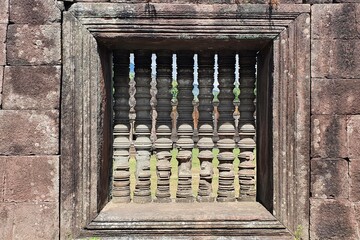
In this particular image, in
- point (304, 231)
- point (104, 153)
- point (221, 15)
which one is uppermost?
point (221, 15)

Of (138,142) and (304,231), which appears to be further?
(138,142)

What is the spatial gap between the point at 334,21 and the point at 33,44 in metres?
3.02

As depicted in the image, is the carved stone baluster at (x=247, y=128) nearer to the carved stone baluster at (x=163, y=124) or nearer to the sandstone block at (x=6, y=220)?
the carved stone baluster at (x=163, y=124)

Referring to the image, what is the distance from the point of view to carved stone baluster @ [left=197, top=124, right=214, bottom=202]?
3.63 m

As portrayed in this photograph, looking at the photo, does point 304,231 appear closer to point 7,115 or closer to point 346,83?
point 346,83

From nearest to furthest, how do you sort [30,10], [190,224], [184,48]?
[30,10], [190,224], [184,48]

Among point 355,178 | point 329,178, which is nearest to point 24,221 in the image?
point 329,178

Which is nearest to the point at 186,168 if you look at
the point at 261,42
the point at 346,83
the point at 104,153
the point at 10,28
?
the point at 104,153

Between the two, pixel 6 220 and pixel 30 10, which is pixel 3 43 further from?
pixel 6 220

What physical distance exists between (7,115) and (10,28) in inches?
34.1

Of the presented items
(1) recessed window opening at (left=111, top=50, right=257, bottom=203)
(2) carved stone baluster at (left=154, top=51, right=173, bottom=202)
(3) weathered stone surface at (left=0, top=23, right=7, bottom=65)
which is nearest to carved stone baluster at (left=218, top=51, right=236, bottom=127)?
(1) recessed window opening at (left=111, top=50, right=257, bottom=203)

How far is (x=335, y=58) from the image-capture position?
3.22 m

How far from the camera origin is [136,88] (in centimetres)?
362

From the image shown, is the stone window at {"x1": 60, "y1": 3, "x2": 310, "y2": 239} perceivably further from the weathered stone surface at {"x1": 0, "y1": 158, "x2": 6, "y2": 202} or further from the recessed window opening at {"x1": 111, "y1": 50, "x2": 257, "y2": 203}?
the weathered stone surface at {"x1": 0, "y1": 158, "x2": 6, "y2": 202}
